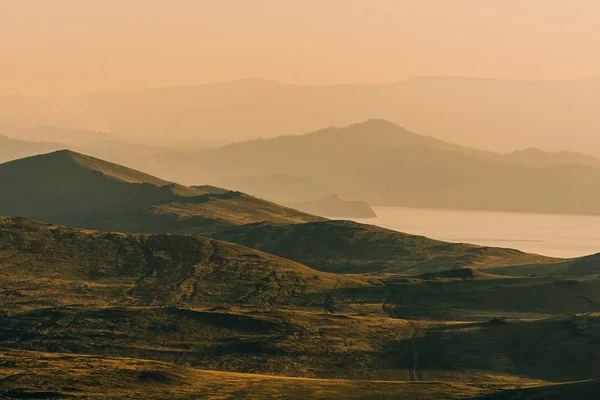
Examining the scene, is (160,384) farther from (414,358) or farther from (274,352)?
(414,358)

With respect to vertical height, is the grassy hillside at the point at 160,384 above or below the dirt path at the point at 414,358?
below

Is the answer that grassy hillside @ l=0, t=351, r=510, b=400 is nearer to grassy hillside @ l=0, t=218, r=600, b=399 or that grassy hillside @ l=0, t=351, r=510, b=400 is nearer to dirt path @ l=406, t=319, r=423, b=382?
grassy hillside @ l=0, t=218, r=600, b=399

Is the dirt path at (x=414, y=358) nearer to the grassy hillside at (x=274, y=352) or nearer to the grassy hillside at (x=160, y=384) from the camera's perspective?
the grassy hillside at (x=274, y=352)

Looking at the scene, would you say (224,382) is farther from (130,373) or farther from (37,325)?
(37,325)

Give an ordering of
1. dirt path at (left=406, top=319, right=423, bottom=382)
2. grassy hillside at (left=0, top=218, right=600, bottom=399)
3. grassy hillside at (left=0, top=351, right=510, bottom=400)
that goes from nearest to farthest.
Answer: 1. grassy hillside at (left=0, top=351, right=510, bottom=400)
2. grassy hillside at (left=0, top=218, right=600, bottom=399)
3. dirt path at (left=406, top=319, right=423, bottom=382)

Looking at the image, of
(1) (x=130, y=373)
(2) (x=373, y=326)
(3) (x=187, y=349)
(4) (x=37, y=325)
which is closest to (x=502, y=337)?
(2) (x=373, y=326)

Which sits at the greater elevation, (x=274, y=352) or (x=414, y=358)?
(x=414, y=358)

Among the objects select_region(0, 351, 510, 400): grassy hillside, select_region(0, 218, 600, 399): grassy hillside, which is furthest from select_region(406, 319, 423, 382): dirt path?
select_region(0, 351, 510, 400): grassy hillside

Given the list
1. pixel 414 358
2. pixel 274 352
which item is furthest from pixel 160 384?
pixel 414 358

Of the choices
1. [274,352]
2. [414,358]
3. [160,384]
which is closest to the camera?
[160,384]

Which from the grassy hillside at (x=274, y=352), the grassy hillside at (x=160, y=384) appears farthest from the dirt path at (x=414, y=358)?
the grassy hillside at (x=160, y=384)

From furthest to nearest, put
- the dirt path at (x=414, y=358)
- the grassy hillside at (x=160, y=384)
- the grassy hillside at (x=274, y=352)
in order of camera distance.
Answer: the dirt path at (x=414, y=358)
the grassy hillside at (x=274, y=352)
the grassy hillside at (x=160, y=384)

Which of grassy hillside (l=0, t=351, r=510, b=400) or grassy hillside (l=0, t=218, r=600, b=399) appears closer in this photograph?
grassy hillside (l=0, t=351, r=510, b=400)
